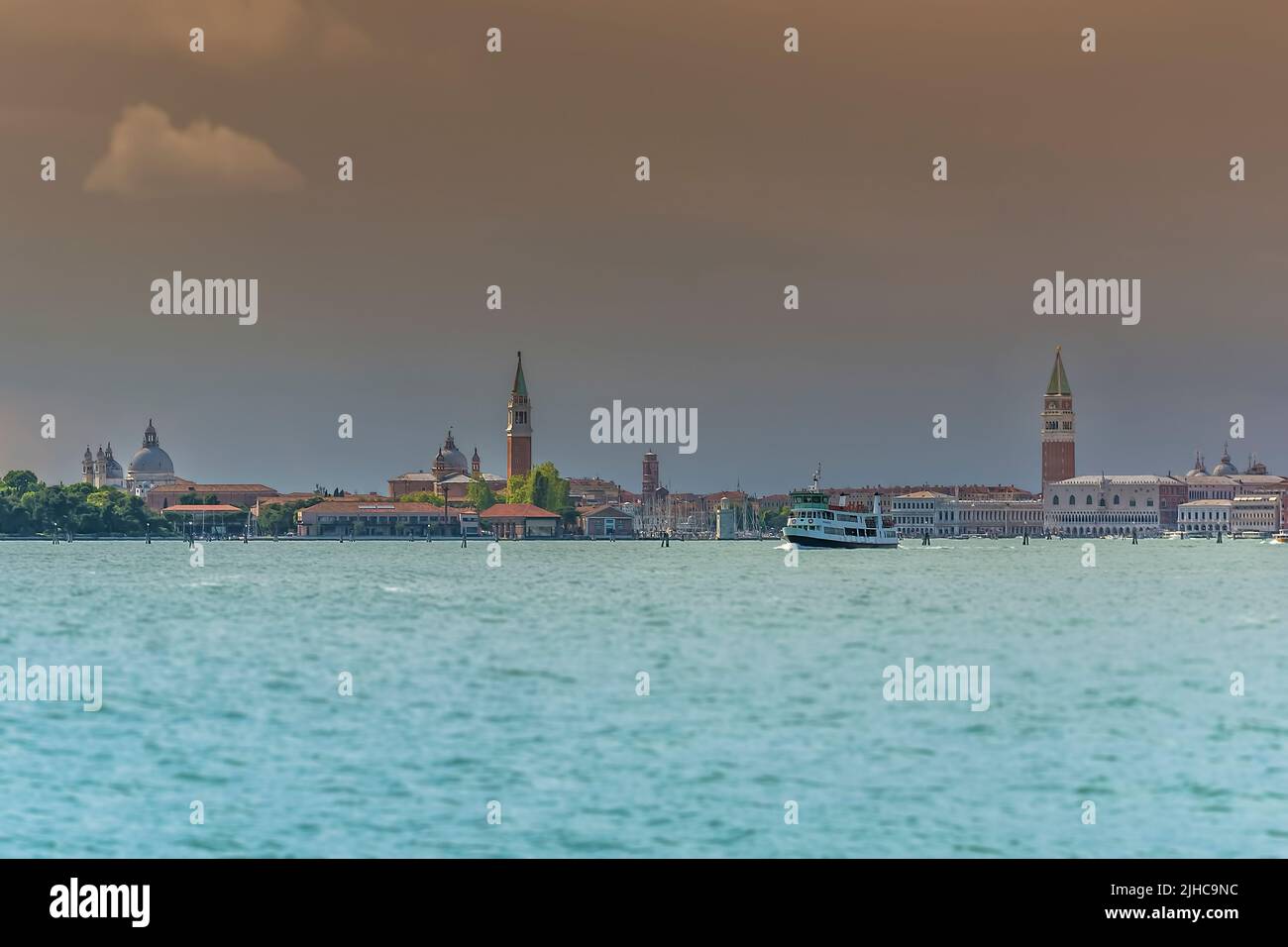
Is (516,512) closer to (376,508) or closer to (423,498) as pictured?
(376,508)

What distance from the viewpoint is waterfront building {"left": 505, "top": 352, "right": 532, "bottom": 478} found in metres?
180

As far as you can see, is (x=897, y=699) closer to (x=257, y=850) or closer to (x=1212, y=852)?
(x=1212, y=852)

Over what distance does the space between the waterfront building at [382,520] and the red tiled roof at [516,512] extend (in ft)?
10.3

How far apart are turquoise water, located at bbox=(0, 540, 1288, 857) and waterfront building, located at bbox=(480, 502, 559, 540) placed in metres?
118

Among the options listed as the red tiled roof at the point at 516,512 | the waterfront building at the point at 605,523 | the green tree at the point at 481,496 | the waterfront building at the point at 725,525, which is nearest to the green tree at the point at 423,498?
the green tree at the point at 481,496

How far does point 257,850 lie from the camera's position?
1336 cm

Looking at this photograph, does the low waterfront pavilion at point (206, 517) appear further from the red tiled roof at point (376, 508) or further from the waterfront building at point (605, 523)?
the waterfront building at point (605, 523)

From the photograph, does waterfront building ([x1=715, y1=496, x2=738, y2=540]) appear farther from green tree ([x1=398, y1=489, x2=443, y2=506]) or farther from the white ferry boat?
the white ferry boat

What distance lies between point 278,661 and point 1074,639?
14362 mm

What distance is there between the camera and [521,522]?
160 m

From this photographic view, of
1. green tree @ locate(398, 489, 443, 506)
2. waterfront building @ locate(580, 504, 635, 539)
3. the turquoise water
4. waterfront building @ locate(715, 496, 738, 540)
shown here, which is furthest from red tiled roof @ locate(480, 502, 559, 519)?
the turquoise water

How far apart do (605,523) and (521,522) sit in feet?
72.7
